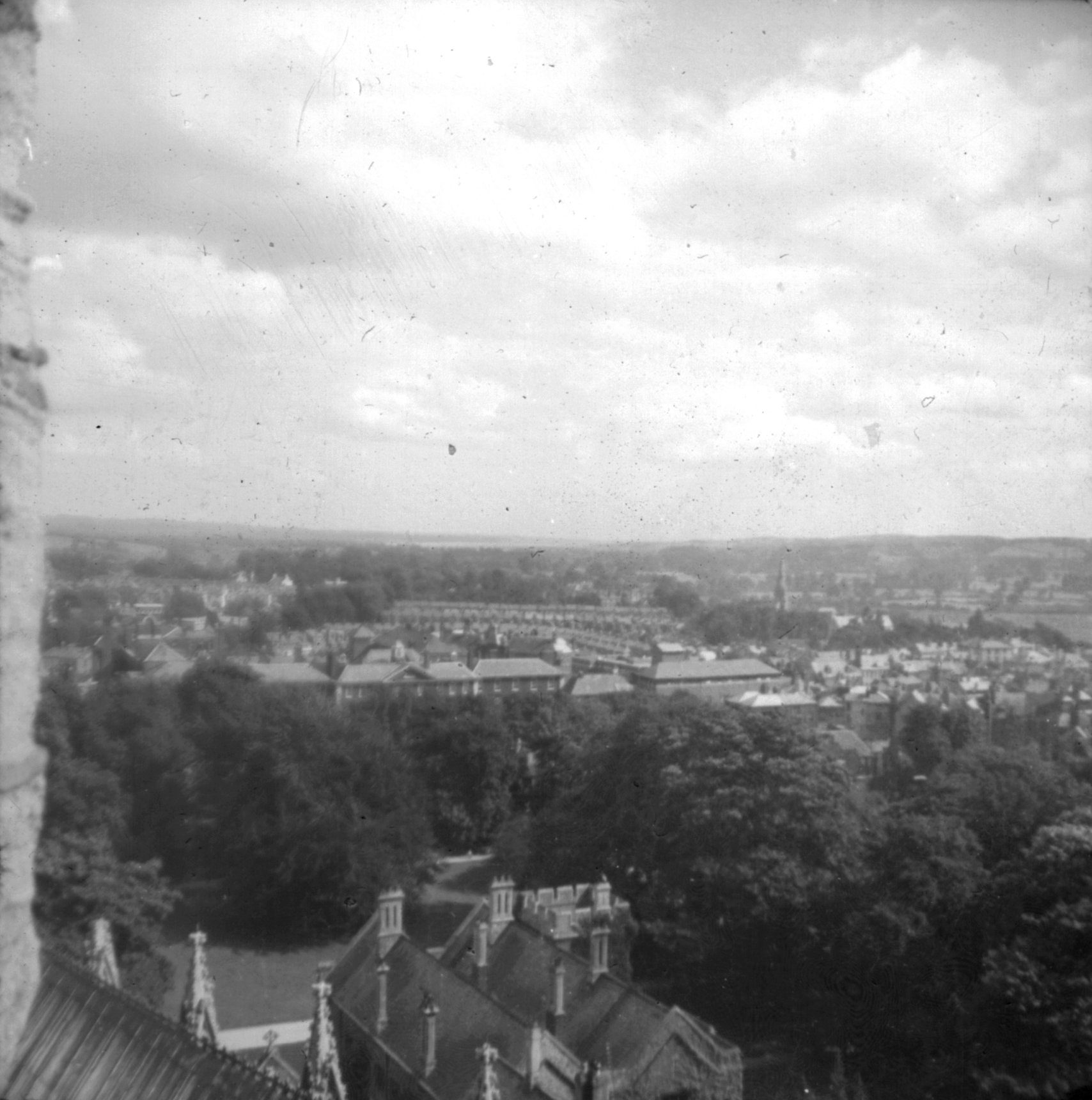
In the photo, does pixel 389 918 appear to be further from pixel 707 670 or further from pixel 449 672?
pixel 707 670

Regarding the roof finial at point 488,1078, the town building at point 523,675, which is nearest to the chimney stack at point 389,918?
the roof finial at point 488,1078

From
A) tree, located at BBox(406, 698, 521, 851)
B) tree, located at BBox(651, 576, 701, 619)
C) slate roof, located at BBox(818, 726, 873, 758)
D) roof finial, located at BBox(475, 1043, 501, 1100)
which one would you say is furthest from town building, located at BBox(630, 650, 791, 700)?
roof finial, located at BBox(475, 1043, 501, 1100)

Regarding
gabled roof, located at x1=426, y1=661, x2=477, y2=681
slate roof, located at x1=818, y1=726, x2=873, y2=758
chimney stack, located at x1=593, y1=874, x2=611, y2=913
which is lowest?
chimney stack, located at x1=593, y1=874, x2=611, y2=913

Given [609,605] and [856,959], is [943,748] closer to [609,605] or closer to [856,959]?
[856,959]

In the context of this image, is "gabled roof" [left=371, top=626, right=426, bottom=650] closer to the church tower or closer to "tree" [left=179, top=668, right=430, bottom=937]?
"tree" [left=179, top=668, right=430, bottom=937]

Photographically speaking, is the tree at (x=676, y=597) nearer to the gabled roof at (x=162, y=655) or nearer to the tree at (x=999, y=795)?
the tree at (x=999, y=795)

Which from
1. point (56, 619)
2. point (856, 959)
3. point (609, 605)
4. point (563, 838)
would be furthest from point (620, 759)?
point (56, 619)

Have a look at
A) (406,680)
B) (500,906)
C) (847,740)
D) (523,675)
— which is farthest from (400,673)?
(847,740)
